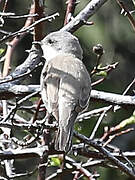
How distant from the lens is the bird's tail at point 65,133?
2898 millimetres

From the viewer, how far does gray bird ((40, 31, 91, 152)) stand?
316 cm

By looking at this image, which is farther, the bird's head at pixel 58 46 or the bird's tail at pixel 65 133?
the bird's head at pixel 58 46

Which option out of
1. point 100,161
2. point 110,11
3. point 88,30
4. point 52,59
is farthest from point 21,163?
point 100,161

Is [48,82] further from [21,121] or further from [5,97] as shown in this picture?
[5,97]

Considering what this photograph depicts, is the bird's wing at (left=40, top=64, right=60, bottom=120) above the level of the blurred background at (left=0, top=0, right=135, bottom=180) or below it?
above

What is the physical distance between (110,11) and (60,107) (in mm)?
5600

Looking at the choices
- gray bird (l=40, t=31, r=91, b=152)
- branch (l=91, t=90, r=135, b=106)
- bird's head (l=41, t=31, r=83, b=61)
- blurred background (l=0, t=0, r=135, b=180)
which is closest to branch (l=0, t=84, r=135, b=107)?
branch (l=91, t=90, r=135, b=106)

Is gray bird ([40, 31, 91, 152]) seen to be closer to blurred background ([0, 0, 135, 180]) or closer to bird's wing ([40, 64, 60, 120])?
bird's wing ([40, 64, 60, 120])

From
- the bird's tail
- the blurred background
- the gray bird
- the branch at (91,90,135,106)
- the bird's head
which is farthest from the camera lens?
the blurred background

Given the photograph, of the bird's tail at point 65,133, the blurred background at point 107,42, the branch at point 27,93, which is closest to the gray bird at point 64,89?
the bird's tail at point 65,133

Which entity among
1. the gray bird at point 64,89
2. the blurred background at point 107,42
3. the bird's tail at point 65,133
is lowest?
the blurred background at point 107,42

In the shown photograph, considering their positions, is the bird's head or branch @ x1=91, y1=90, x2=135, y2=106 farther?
the bird's head

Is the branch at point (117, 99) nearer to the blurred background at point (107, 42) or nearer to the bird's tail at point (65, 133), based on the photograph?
the bird's tail at point (65, 133)

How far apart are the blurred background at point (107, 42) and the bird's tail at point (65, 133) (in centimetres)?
394
